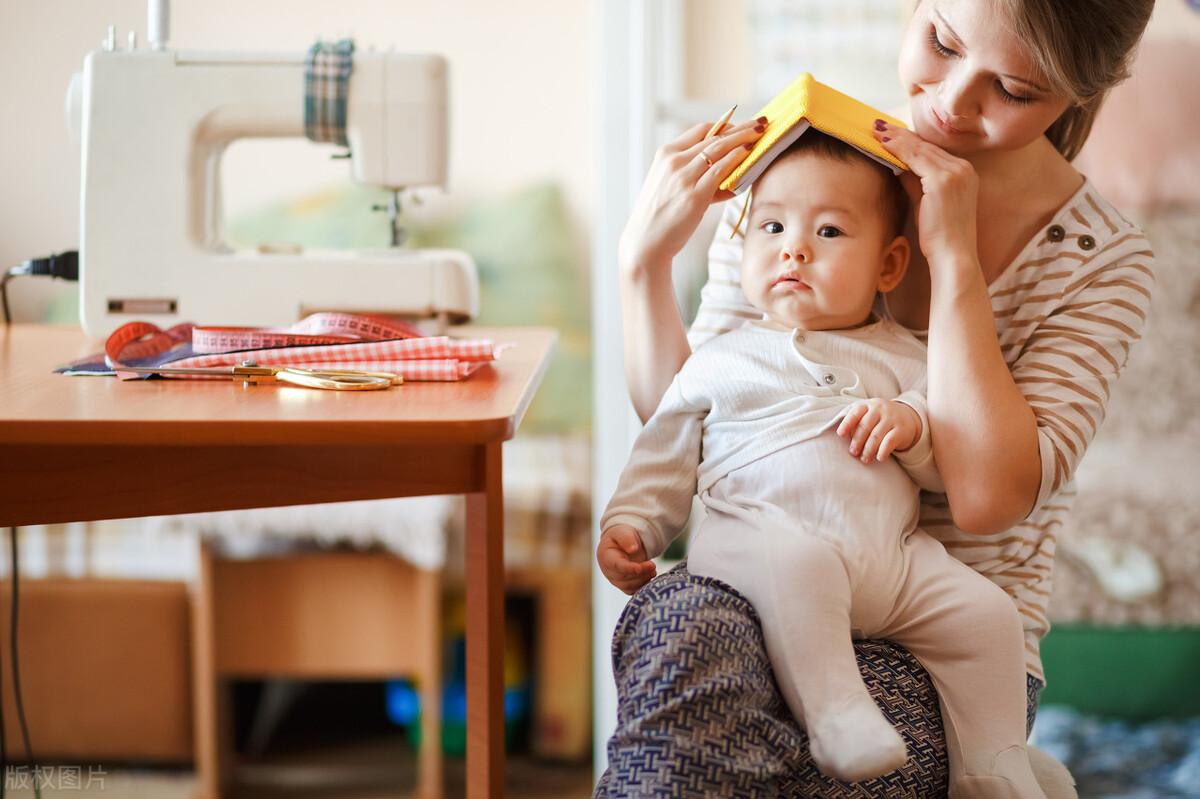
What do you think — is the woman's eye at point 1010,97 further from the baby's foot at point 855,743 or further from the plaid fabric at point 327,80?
A: the plaid fabric at point 327,80

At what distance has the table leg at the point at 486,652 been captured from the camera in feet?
3.53

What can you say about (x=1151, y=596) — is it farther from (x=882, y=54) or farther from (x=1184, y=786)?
(x=882, y=54)

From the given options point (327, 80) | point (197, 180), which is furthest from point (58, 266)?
point (327, 80)

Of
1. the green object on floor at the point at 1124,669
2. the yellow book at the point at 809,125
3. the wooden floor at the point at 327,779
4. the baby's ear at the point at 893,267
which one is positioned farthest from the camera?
the wooden floor at the point at 327,779

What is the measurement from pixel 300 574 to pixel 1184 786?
1.68 metres

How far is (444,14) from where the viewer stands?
308cm

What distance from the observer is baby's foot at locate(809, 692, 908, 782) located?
2.93 feet

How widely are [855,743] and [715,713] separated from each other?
0.37ft

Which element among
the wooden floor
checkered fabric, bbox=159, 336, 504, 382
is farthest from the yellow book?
the wooden floor

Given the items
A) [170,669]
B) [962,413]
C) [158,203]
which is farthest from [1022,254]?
[170,669]

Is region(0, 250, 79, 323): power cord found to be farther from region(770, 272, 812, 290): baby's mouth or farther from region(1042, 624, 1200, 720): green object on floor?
region(1042, 624, 1200, 720): green object on floor

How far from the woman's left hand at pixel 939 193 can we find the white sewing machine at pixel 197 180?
1.86 ft

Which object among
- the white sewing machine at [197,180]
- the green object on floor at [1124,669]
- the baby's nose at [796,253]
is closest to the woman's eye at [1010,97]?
the baby's nose at [796,253]

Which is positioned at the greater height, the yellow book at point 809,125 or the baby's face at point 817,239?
the yellow book at point 809,125
